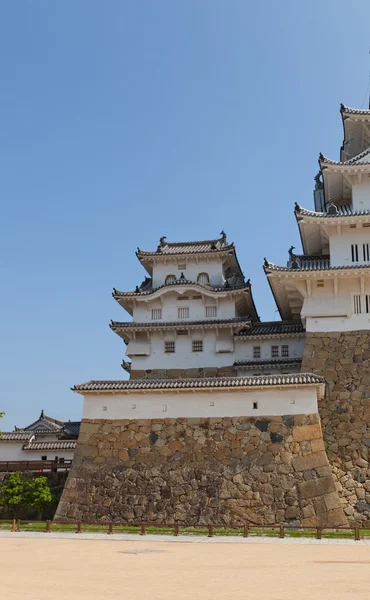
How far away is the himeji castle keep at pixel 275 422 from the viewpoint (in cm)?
1998

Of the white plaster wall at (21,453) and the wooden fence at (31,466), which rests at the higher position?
the white plaster wall at (21,453)

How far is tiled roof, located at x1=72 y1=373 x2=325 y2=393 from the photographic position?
819 inches

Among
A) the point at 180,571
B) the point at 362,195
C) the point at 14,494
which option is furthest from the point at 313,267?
the point at 180,571

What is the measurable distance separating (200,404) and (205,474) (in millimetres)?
2459

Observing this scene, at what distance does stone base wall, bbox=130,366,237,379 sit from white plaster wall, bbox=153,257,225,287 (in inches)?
200

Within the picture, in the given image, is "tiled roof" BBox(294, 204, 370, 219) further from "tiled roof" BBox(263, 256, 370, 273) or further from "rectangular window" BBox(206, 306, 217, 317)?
"rectangular window" BBox(206, 306, 217, 317)

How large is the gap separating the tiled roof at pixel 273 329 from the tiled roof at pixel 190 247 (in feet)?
15.7

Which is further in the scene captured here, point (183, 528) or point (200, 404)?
point (200, 404)

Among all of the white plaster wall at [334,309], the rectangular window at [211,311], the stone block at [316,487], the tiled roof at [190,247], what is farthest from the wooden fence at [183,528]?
the tiled roof at [190,247]

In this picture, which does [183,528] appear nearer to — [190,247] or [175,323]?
[175,323]

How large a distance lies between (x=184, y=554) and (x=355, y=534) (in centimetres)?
567

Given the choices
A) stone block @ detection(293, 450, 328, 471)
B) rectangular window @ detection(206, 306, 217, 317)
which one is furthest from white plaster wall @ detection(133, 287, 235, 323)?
stone block @ detection(293, 450, 328, 471)

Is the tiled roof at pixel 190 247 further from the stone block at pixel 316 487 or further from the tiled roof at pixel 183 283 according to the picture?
the stone block at pixel 316 487

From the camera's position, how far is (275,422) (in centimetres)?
2077
